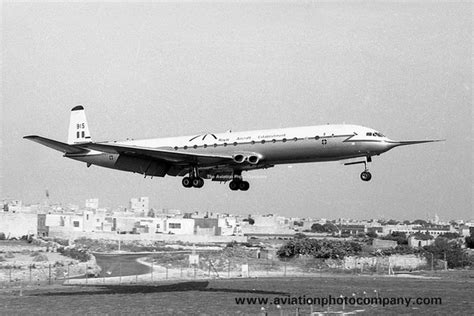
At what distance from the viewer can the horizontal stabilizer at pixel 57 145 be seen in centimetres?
4981

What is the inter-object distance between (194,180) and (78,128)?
14.6 m

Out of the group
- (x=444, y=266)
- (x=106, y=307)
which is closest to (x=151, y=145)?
(x=106, y=307)

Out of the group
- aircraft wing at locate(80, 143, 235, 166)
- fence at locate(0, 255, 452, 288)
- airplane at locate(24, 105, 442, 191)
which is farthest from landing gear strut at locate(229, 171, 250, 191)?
fence at locate(0, 255, 452, 288)

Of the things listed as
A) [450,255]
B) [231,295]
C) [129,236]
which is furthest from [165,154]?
[129,236]

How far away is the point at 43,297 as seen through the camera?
6241 centimetres

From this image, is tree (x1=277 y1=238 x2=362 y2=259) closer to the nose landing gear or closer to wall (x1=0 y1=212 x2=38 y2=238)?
the nose landing gear

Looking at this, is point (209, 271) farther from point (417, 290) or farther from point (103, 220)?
point (103, 220)

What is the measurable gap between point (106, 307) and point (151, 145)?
13.7 m

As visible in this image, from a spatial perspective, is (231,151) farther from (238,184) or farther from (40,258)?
(40,258)

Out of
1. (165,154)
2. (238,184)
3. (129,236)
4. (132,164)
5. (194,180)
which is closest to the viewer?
(165,154)

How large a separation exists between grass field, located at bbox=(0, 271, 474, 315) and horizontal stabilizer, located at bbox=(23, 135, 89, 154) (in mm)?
12530

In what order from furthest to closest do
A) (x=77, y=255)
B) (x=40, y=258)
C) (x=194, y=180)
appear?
(x=77, y=255), (x=40, y=258), (x=194, y=180)

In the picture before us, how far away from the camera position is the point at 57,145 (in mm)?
54781

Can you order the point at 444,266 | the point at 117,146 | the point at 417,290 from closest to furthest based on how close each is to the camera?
the point at 117,146 < the point at 417,290 < the point at 444,266
